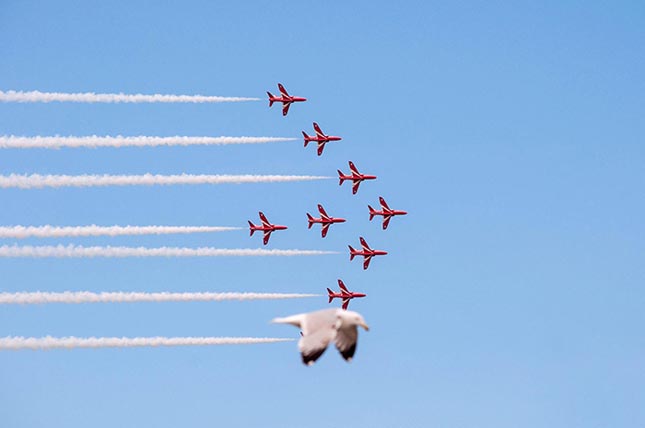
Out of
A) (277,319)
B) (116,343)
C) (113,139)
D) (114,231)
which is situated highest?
(113,139)

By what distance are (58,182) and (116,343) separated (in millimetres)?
19205

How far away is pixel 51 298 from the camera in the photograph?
17600 centimetres

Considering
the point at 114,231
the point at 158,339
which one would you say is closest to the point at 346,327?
the point at 158,339

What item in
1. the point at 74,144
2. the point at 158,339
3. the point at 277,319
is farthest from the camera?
the point at 74,144

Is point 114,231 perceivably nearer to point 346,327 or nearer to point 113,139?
point 113,139

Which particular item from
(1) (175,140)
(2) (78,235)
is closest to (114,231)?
(2) (78,235)

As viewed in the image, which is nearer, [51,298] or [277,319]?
[277,319]

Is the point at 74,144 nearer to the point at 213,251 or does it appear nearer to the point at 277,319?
the point at 213,251

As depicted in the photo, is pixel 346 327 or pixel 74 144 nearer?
pixel 346 327

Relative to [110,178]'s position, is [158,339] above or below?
below

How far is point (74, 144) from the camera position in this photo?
189 meters

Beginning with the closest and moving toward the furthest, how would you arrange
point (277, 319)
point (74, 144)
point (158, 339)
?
point (277, 319), point (158, 339), point (74, 144)

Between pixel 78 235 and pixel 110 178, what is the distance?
1011 centimetres

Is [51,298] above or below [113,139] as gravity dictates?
below
